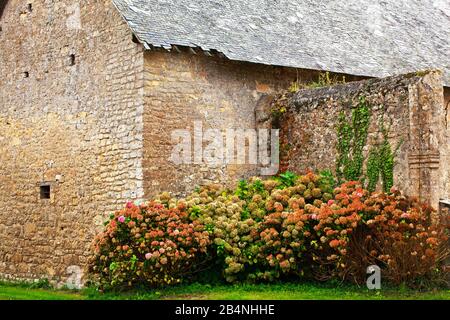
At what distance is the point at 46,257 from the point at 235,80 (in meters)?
5.20

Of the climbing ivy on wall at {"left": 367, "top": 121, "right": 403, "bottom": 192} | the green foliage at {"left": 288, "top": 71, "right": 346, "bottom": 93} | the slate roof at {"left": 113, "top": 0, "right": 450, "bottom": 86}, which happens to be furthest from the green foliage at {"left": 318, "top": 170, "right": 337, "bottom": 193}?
the slate roof at {"left": 113, "top": 0, "right": 450, "bottom": 86}

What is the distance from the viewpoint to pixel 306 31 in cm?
1622

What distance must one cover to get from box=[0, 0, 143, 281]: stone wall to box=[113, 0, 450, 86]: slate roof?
0.88 m

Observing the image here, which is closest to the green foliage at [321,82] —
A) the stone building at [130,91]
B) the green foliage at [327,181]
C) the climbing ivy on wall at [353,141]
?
the stone building at [130,91]

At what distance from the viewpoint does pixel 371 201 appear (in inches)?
434

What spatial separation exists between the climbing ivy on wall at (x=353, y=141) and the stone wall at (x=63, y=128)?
140 inches

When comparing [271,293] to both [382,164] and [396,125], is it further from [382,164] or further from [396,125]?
[396,125]

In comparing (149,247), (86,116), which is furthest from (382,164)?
(86,116)

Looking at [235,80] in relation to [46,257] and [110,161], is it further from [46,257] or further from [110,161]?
[46,257]

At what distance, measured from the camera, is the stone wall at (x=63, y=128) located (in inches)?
533

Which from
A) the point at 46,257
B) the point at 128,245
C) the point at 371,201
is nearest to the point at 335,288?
the point at 371,201

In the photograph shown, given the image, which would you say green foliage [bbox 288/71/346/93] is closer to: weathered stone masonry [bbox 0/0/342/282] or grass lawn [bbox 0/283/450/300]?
weathered stone masonry [bbox 0/0/342/282]

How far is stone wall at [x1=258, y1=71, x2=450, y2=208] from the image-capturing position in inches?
468

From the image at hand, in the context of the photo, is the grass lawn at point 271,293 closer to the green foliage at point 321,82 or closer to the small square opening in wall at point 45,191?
the small square opening in wall at point 45,191
